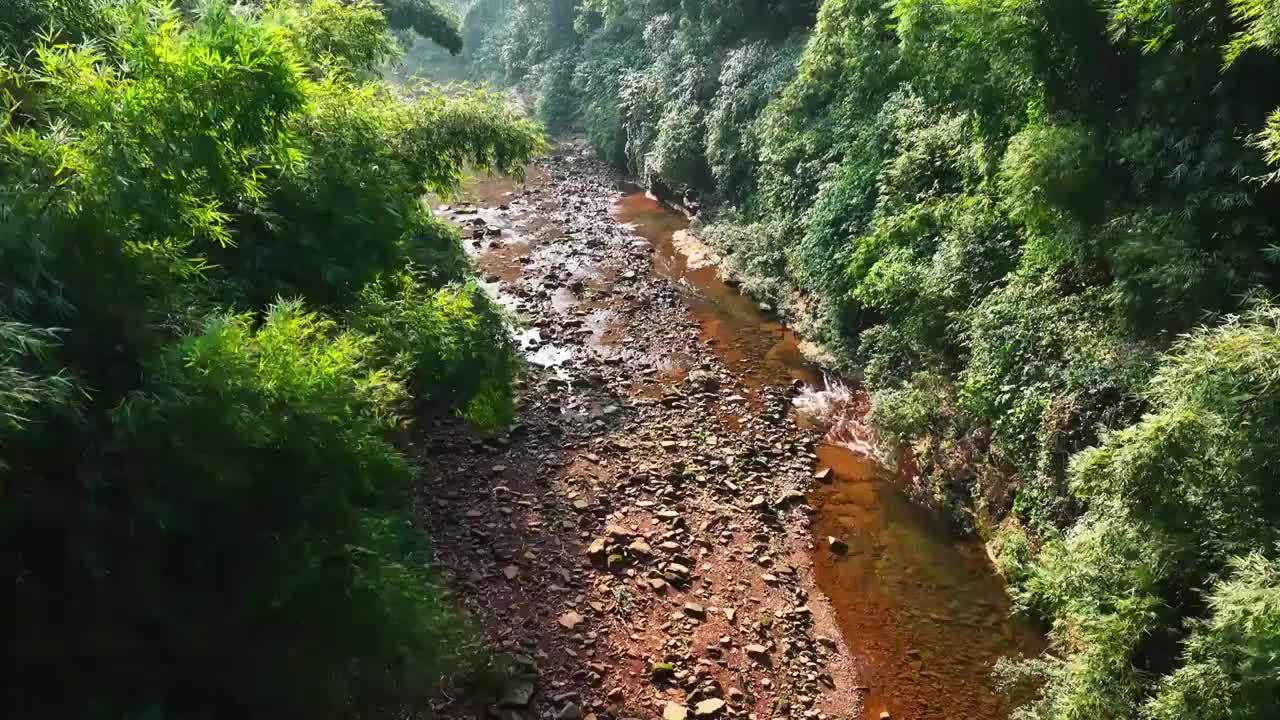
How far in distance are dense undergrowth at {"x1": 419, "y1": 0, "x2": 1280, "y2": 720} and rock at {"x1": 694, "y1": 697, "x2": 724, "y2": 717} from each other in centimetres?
311

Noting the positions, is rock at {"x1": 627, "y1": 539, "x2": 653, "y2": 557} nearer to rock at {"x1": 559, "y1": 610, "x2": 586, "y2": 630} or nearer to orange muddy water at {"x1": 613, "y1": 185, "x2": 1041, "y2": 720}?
rock at {"x1": 559, "y1": 610, "x2": 586, "y2": 630}

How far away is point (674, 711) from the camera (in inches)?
278

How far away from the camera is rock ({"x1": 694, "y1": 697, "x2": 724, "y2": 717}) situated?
706cm

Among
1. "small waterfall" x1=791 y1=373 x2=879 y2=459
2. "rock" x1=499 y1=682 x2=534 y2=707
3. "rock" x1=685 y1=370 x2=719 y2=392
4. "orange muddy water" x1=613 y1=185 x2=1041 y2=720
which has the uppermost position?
"small waterfall" x1=791 y1=373 x2=879 y2=459

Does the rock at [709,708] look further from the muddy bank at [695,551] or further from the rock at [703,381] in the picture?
the rock at [703,381]

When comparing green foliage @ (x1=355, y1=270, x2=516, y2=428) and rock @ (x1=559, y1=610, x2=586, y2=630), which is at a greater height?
green foliage @ (x1=355, y1=270, x2=516, y2=428)

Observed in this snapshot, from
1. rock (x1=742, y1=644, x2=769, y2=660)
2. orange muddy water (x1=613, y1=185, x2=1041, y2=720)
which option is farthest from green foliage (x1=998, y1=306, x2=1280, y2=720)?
rock (x1=742, y1=644, x2=769, y2=660)

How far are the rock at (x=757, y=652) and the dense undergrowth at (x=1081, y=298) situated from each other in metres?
2.64

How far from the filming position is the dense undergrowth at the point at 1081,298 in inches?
206

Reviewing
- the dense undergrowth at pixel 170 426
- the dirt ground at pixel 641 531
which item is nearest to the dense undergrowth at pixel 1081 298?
the dirt ground at pixel 641 531

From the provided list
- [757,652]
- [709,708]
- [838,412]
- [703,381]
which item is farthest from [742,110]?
[709,708]

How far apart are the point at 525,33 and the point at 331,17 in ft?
99.4

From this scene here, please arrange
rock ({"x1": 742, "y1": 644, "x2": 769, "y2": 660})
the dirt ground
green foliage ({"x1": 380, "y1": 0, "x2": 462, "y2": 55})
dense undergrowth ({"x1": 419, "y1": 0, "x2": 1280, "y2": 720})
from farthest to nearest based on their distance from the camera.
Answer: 1. green foliage ({"x1": 380, "y1": 0, "x2": 462, "y2": 55})
2. rock ({"x1": 742, "y1": 644, "x2": 769, "y2": 660})
3. the dirt ground
4. dense undergrowth ({"x1": 419, "y1": 0, "x2": 1280, "y2": 720})

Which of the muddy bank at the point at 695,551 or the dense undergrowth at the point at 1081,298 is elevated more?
the dense undergrowth at the point at 1081,298
